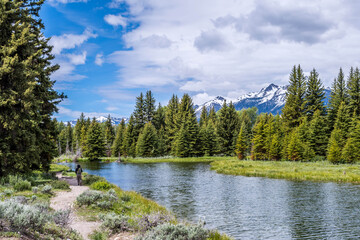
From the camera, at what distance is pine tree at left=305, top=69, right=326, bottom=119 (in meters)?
70.4

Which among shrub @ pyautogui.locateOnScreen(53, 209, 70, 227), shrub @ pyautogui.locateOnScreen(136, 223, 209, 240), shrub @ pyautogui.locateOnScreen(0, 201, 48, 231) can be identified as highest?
shrub @ pyautogui.locateOnScreen(0, 201, 48, 231)

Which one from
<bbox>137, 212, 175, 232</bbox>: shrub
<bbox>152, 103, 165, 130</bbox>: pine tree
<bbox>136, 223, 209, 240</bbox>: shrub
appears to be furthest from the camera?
<bbox>152, 103, 165, 130</bbox>: pine tree

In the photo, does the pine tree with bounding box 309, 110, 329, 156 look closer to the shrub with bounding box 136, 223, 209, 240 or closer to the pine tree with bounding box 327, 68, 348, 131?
the pine tree with bounding box 327, 68, 348, 131

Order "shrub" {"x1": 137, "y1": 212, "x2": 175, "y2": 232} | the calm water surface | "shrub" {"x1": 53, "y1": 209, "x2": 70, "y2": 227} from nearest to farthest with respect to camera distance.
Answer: "shrub" {"x1": 53, "y1": 209, "x2": 70, "y2": 227} < "shrub" {"x1": 137, "y1": 212, "x2": 175, "y2": 232} < the calm water surface

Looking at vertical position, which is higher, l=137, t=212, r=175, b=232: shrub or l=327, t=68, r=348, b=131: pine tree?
l=327, t=68, r=348, b=131: pine tree

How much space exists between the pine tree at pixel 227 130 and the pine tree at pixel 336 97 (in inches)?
1059

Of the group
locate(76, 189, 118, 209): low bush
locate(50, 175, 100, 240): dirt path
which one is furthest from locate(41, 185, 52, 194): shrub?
locate(76, 189, 118, 209): low bush

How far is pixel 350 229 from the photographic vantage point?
15453 mm

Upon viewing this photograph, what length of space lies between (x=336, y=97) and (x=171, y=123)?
48.7 meters

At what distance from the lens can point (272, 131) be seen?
66.9 m

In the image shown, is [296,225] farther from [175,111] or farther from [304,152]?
[175,111]

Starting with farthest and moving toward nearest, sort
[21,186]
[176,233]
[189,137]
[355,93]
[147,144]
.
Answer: [147,144]
[189,137]
[355,93]
[21,186]
[176,233]

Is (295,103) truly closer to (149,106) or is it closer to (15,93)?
(149,106)

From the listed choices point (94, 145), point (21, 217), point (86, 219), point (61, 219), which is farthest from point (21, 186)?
point (94, 145)
